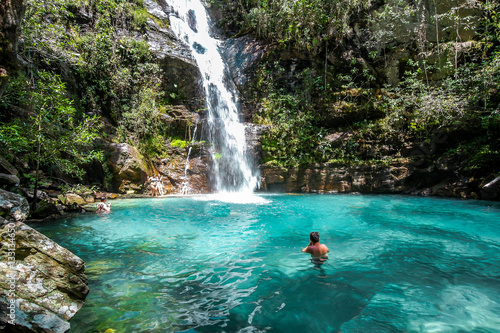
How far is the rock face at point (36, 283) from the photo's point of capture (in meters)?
2.31

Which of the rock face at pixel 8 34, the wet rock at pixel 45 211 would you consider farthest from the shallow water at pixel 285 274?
the rock face at pixel 8 34

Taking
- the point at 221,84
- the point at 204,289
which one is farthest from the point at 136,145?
the point at 204,289

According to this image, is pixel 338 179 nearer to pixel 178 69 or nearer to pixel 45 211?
pixel 178 69

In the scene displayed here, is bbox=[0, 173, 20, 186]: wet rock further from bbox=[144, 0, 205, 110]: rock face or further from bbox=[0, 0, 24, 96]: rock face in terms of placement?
bbox=[144, 0, 205, 110]: rock face

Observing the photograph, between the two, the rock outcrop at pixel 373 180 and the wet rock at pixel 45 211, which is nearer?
the wet rock at pixel 45 211

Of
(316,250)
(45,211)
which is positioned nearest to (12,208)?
(45,211)

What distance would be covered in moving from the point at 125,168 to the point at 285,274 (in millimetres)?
12081

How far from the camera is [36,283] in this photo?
275cm

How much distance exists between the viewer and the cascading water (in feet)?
54.9

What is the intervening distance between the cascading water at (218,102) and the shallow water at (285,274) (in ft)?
27.9

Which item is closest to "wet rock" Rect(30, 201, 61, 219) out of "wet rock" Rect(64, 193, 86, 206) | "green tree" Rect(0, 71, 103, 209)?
"green tree" Rect(0, 71, 103, 209)

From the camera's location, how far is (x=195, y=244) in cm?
581

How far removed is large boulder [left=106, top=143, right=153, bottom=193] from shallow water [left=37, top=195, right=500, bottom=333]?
5.64 metres

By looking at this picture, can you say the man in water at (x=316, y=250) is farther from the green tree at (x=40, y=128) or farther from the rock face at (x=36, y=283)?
the green tree at (x=40, y=128)
